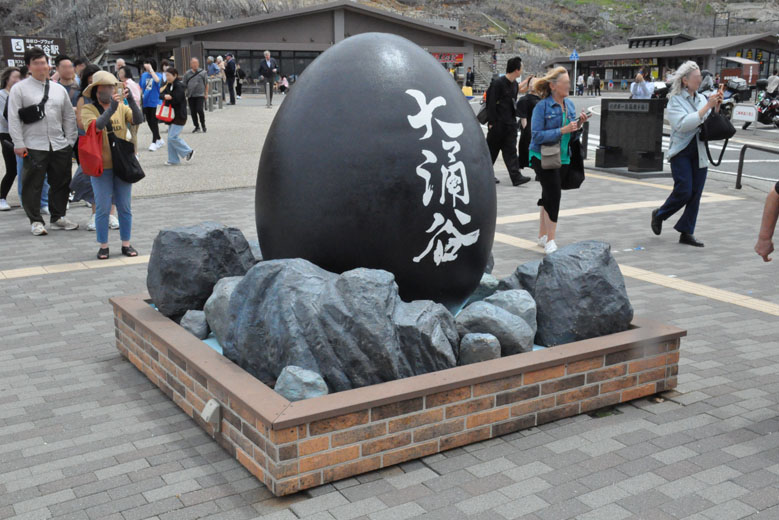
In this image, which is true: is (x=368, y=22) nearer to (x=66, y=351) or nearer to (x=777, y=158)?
(x=777, y=158)

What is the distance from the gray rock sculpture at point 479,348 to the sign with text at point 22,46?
2599 centimetres

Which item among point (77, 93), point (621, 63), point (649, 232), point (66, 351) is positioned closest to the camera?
point (66, 351)

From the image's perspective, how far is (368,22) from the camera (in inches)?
1679

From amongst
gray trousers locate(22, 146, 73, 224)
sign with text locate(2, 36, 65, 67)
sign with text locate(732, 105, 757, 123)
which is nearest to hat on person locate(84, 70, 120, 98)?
gray trousers locate(22, 146, 73, 224)

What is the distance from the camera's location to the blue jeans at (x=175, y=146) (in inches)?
623

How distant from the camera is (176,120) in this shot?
15.5 m

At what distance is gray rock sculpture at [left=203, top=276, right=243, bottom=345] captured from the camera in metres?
4.77

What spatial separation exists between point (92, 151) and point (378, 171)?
413 centimetres

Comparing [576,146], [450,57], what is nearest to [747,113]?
[576,146]

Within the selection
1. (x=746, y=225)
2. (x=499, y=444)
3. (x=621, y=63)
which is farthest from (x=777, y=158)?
(x=621, y=63)

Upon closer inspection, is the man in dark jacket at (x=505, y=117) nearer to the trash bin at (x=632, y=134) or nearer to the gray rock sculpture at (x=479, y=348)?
the trash bin at (x=632, y=134)

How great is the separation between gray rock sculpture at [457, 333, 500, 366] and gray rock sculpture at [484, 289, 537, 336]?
0.46 m

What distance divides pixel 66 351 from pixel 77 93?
661 cm

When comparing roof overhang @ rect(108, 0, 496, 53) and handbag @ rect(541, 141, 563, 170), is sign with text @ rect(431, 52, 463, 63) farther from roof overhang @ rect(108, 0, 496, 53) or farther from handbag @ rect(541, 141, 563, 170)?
handbag @ rect(541, 141, 563, 170)
